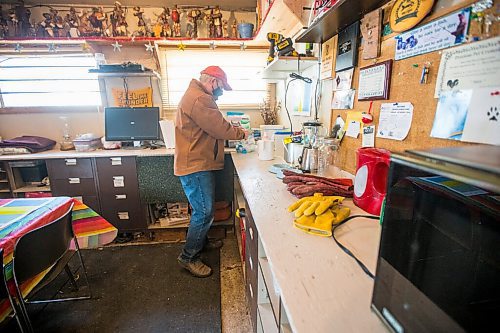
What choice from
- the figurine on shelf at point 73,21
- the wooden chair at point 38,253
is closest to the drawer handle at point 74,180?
the wooden chair at point 38,253

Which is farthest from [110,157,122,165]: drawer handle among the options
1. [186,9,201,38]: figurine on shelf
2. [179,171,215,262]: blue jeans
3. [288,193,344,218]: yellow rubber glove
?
[288,193,344,218]: yellow rubber glove

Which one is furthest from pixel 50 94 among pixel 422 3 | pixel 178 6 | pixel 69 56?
pixel 422 3

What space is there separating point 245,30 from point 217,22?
334 mm

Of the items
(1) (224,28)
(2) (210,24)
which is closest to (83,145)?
(2) (210,24)

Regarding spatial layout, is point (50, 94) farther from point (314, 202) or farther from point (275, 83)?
point (314, 202)

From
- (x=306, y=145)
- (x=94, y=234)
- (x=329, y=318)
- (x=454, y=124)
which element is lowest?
(x=94, y=234)

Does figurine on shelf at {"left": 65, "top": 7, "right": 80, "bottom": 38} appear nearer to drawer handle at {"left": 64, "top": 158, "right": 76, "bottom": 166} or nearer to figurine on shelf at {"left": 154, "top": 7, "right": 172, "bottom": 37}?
figurine on shelf at {"left": 154, "top": 7, "right": 172, "bottom": 37}

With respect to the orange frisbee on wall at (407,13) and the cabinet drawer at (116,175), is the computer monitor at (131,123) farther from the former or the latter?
the orange frisbee on wall at (407,13)

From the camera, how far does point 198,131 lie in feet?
5.98

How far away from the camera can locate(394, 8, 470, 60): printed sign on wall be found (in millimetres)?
737

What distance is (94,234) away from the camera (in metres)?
1.76

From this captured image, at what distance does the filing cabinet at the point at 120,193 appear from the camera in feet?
7.82

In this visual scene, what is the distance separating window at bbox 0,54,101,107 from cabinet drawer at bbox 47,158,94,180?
865 millimetres

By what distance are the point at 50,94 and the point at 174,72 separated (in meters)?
1.46
